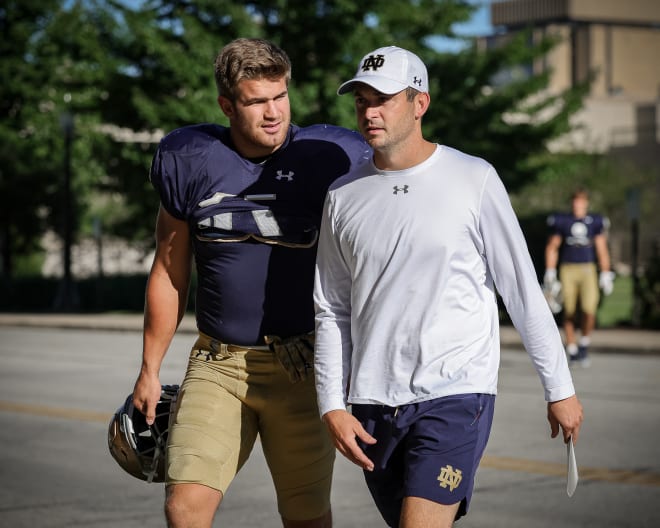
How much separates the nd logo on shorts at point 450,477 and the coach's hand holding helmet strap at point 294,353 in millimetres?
766

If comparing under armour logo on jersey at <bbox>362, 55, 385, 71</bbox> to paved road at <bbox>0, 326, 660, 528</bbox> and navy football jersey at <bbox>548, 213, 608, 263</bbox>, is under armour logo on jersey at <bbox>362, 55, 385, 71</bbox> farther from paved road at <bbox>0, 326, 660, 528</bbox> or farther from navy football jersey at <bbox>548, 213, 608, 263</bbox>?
navy football jersey at <bbox>548, 213, 608, 263</bbox>

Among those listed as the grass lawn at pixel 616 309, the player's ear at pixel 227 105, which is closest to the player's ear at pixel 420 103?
the player's ear at pixel 227 105

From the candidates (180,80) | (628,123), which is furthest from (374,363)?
(628,123)

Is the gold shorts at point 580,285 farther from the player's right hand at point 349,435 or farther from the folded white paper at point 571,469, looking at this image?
the player's right hand at point 349,435

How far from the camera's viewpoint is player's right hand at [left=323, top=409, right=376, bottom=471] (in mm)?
3689

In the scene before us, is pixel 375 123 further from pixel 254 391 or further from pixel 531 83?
pixel 531 83

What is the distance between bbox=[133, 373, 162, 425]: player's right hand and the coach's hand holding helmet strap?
457mm

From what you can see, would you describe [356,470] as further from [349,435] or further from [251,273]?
[349,435]

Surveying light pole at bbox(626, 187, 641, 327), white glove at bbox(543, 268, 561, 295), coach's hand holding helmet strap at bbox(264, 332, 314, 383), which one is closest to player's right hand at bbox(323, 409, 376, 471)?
coach's hand holding helmet strap at bbox(264, 332, 314, 383)

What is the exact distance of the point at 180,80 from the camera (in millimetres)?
27062

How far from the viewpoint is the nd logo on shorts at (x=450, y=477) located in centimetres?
365

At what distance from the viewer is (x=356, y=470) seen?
792 centimetres

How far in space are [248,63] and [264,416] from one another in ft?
4.18

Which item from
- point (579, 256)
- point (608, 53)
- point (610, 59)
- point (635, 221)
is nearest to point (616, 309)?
point (635, 221)
